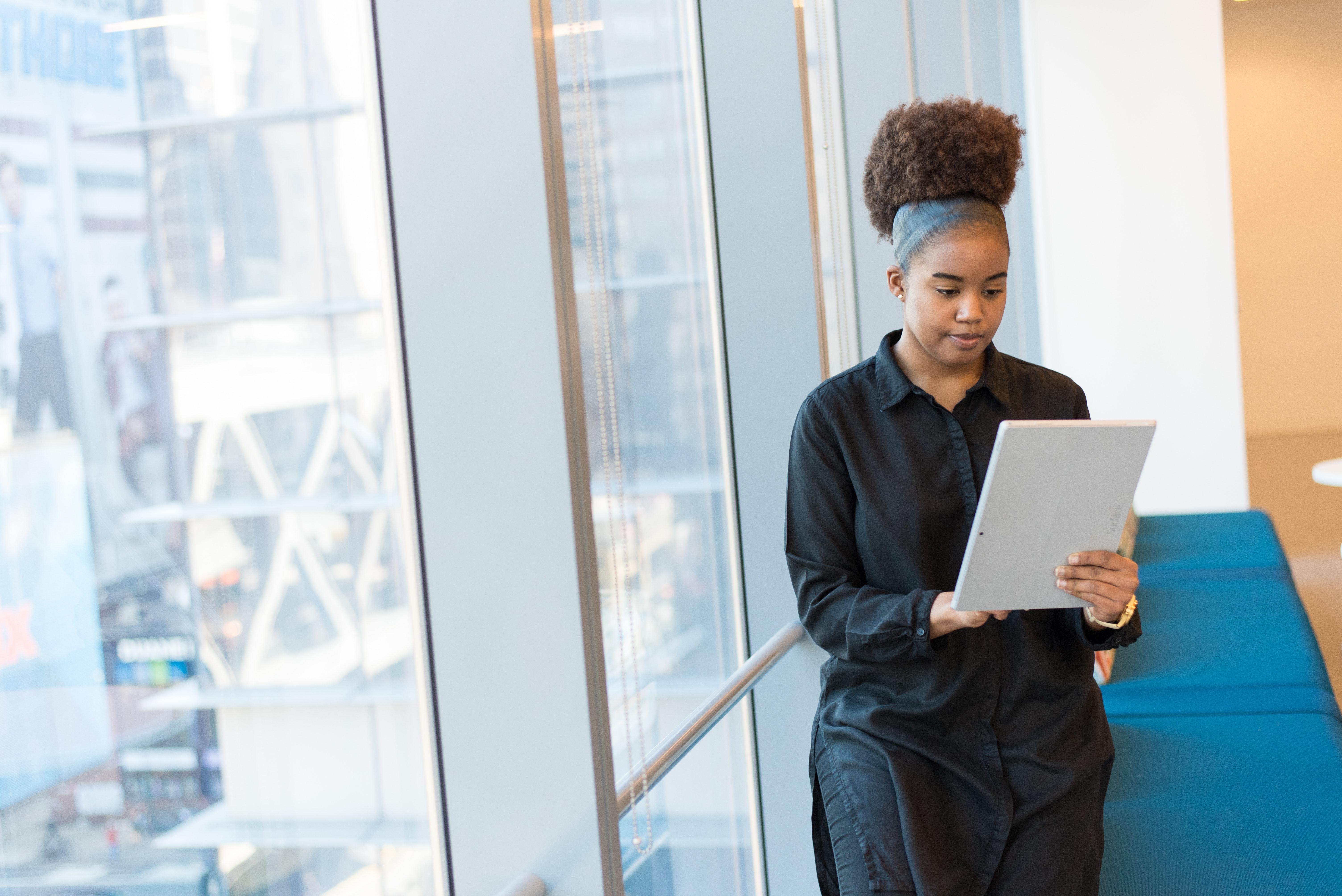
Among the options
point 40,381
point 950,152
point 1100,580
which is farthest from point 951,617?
point 40,381

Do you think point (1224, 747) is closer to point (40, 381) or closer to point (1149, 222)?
point (40, 381)

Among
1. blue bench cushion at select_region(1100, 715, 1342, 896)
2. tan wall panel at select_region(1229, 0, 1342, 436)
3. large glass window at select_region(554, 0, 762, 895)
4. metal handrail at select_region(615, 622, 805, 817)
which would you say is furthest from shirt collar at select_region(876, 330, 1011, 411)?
tan wall panel at select_region(1229, 0, 1342, 436)

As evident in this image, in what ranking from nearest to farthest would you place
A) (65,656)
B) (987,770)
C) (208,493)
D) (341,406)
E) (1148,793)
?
(65,656), (208,493), (341,406), (987,770), (1148,793)

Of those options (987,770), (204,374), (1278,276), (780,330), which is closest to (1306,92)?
(1278,276)

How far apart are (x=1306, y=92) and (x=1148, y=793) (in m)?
8.63

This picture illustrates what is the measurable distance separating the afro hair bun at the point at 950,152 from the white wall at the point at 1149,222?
14.6 feet

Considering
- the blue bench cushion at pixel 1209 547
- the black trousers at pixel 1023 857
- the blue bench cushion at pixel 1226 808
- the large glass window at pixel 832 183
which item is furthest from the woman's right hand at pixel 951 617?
the blue bench cushion at pixel 1209 547

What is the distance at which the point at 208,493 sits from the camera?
89 cm

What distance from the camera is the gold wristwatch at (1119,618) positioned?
4.24 ft

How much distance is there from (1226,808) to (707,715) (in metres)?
1.02

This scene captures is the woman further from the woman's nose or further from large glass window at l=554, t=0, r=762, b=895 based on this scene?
large glass window at l=554, t=0, r=762, b=895

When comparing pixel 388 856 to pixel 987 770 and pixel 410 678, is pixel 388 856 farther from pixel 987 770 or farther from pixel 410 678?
pixel 987 770

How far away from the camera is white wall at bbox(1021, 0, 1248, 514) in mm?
5371

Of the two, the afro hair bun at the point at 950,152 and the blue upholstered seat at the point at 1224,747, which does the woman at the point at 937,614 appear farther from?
the blue upholstered seat at the point at 1224,747
